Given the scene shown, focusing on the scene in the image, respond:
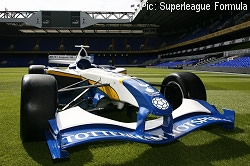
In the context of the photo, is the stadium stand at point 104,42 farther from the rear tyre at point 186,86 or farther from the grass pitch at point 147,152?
the grass pitch at point 147,152

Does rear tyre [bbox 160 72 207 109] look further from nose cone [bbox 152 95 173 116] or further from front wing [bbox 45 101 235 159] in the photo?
nose cone [bbox 152 95 173 116]

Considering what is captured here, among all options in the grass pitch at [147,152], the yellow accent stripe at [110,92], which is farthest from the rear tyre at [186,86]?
the yellow accent stripe at [110,92]

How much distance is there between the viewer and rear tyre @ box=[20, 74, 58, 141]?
2.31m

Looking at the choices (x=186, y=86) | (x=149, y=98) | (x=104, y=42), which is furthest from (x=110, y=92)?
(x=104, y=42)

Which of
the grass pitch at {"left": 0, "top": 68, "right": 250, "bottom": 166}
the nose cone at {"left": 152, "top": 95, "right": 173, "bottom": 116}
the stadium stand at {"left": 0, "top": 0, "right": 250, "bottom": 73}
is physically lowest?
the grass pitch at {"left": 0, "top": 68, "right": 250, "bottom": 166}

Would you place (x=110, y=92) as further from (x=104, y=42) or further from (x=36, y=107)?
(x=104, y=42)

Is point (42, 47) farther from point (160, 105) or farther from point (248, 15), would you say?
point (160, 105)

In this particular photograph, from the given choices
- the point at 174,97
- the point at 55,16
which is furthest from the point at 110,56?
the point at 174,97

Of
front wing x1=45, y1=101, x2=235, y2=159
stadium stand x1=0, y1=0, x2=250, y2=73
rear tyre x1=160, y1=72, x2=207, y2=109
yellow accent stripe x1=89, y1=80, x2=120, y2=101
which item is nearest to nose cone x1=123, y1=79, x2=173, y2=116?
front wing x1=45, y1=101, x2=235, y2=159

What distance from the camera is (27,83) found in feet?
7.89

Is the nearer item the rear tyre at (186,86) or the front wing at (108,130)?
the front wing at (108,130)

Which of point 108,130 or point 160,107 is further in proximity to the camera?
point 160,107

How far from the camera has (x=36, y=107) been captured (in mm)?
2330

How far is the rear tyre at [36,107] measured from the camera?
2.31 m
